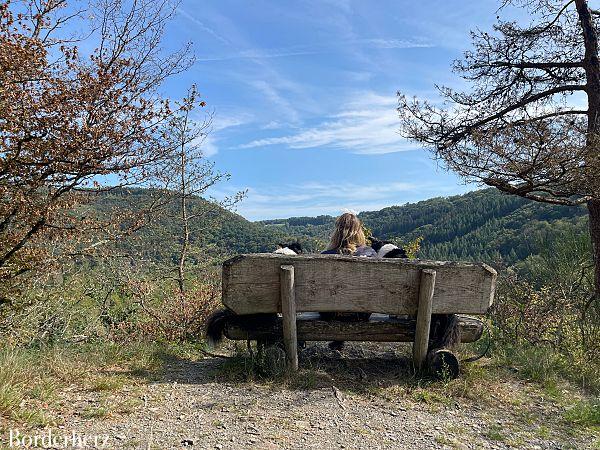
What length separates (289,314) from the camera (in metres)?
4.11

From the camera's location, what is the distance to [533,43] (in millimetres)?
8055

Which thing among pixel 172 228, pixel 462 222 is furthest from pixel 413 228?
pixel 172 228

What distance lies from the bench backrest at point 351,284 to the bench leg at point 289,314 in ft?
0.30

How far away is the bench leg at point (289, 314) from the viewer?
13.2 ft

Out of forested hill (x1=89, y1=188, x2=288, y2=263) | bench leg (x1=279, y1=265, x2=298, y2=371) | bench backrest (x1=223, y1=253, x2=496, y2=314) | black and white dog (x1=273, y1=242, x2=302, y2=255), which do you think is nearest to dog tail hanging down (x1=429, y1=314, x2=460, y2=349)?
bench backrest (x1=223, y1=253, x2=496, y2=314)

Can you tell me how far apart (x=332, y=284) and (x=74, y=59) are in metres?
4.16

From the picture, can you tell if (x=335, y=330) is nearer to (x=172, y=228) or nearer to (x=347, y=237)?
(x=347, y=237)

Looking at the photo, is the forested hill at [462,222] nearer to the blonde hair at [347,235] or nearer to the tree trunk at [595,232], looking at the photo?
the tree trunk at [595,232]

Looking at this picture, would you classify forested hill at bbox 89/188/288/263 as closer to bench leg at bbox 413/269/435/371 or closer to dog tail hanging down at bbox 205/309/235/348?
dog tail hanging down at bbox 205/309/235/348

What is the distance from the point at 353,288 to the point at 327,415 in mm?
1241

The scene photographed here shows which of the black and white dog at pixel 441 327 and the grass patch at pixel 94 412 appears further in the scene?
the black and white dog at pixel 441 327

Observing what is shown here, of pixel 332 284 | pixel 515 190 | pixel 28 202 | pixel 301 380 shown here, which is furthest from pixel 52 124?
pixel 515 190

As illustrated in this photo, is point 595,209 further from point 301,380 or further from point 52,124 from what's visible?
point 52,124

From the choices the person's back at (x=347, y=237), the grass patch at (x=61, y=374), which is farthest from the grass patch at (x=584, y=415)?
the grass patch at (x=61, y=374)
